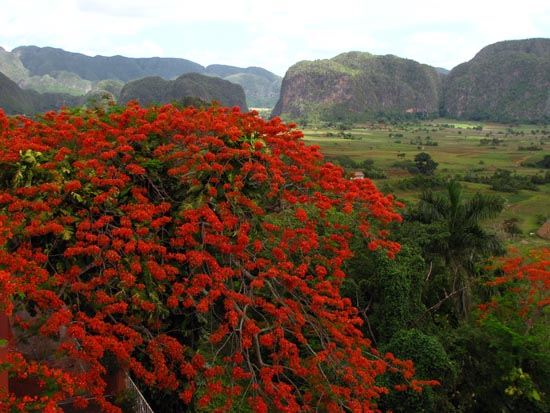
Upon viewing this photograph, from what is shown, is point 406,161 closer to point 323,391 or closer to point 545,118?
point 323,391

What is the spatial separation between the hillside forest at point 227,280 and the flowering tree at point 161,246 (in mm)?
35

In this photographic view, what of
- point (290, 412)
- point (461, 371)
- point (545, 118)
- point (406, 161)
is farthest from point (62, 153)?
point (545, 118)

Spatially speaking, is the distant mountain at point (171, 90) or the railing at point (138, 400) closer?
the railing at point (138, 400)

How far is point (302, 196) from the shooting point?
8258 millimetres

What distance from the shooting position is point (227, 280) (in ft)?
23.7

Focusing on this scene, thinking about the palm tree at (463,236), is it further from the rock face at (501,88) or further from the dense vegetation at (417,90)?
the rock face at (501,88)

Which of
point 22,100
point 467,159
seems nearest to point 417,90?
point 467,159

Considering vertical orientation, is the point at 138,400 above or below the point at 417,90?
below

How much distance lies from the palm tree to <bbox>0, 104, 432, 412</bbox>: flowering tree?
4.98m

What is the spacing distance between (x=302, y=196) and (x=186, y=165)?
2.12m

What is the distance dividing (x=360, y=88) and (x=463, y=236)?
162 metres

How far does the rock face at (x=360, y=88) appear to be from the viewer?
16475 cm

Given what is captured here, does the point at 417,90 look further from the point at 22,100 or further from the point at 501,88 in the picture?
the point at 22,100

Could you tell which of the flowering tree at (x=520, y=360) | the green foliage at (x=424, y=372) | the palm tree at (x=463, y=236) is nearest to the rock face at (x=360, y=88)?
the palm tree at (x=463, y=236)
